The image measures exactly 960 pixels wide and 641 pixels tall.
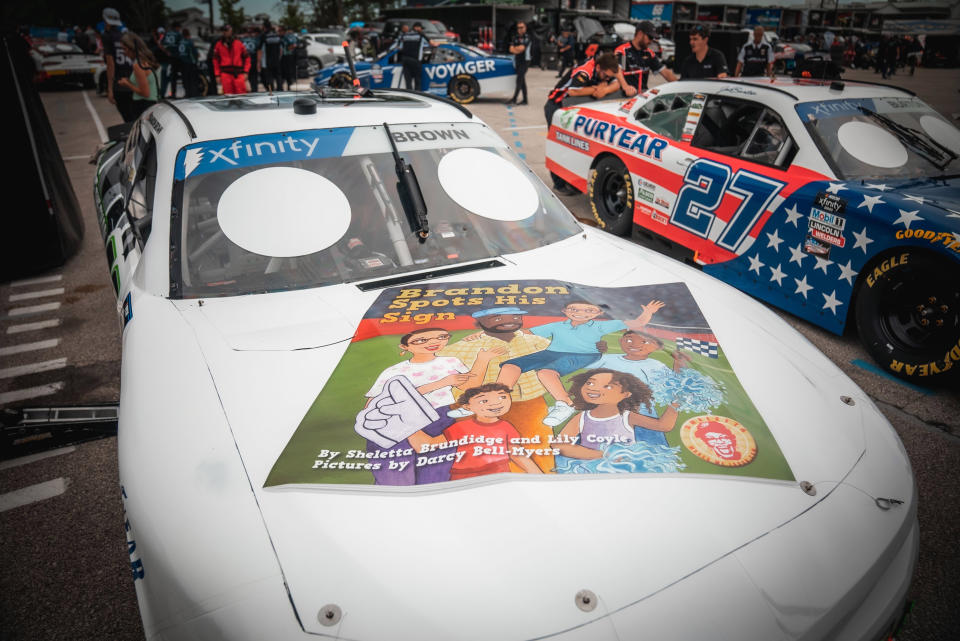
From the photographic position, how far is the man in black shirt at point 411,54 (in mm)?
11531

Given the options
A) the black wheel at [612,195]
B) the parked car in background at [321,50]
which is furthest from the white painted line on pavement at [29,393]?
the parked car in background at [321,50]

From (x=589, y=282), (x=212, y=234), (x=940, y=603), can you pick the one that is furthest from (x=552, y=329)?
(x=940, y=603)

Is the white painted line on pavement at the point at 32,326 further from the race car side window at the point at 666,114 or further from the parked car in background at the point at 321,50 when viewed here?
the parked car in background at the point at 321,50

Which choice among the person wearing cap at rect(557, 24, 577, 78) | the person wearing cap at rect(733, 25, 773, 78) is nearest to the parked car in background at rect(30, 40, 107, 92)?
the person wearing cap at rect(557, 24, 577, 78)

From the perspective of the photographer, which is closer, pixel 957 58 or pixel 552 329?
pixel 552 329

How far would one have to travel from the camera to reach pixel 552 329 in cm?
185

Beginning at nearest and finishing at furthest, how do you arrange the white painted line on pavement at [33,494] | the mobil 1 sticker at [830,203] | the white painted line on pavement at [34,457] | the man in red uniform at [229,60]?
1. the white painted line on pavement at [33,494]
2. the white painted line on pavement at [34,457]
3. the mobil 1 sticker at [830,203]
4. the man in red uniform at [229,60]

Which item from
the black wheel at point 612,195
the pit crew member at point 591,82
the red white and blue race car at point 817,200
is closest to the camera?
the red white and blue race car at point 817,200

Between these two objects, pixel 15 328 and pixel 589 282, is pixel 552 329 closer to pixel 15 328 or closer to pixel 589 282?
pixel 589 282

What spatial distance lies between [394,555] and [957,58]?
30.5 meters

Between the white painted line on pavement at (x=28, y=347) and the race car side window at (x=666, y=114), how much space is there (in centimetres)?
463

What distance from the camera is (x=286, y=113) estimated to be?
2543mm

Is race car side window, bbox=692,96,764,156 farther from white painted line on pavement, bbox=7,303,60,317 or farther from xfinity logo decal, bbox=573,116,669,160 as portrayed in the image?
white painted line on pavement, bbox=7,303,60,317

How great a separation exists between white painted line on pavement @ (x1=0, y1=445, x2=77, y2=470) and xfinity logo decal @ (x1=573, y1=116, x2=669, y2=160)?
427 centimetres
